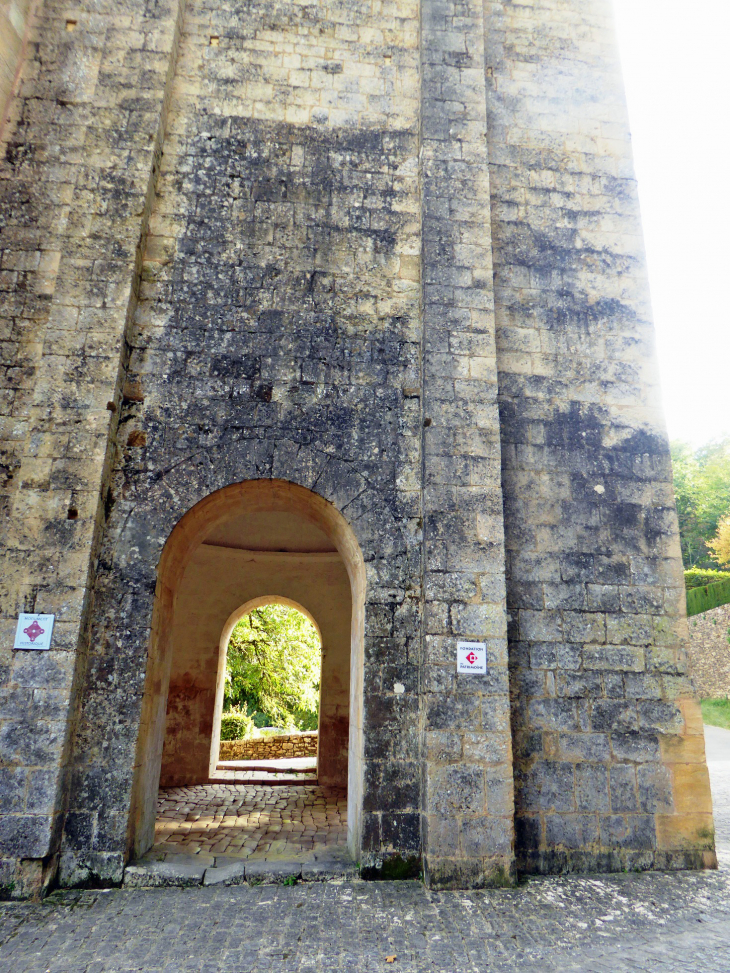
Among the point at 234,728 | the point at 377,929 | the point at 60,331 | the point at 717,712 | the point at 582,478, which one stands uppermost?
the point at 60,331

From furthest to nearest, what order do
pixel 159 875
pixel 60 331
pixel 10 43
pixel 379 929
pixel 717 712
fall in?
pixel 717 712
pixel 10 43
pixel 60 331
pixel 159 875
pixel 379 929

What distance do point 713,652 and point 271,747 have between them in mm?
11471

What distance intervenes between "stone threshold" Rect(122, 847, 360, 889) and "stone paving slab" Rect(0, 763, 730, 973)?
0.23ft

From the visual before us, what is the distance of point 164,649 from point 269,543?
4281mm

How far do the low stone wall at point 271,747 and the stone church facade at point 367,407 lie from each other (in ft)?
22.0

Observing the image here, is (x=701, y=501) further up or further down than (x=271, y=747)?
further up

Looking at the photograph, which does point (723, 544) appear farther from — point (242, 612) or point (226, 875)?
point (226, 875)

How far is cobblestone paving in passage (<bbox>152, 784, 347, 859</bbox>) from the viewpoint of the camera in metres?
4.71

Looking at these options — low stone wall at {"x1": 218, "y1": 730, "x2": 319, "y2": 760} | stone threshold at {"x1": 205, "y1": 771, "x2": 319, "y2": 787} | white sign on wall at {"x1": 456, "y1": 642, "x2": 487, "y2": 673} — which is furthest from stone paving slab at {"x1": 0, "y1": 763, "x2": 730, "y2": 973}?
low stone wall at {"x1": 218, "y1": 730, "x2": 319, "y2": 760}

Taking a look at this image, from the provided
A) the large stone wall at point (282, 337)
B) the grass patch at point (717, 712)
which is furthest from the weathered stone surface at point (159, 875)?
the grass patch at point (717, 712)

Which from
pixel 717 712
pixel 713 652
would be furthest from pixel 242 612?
pixel 713 652

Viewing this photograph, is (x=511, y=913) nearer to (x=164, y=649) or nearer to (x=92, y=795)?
(x=92, y=795)

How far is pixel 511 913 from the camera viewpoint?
3.55 m

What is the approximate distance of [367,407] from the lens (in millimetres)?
4895
